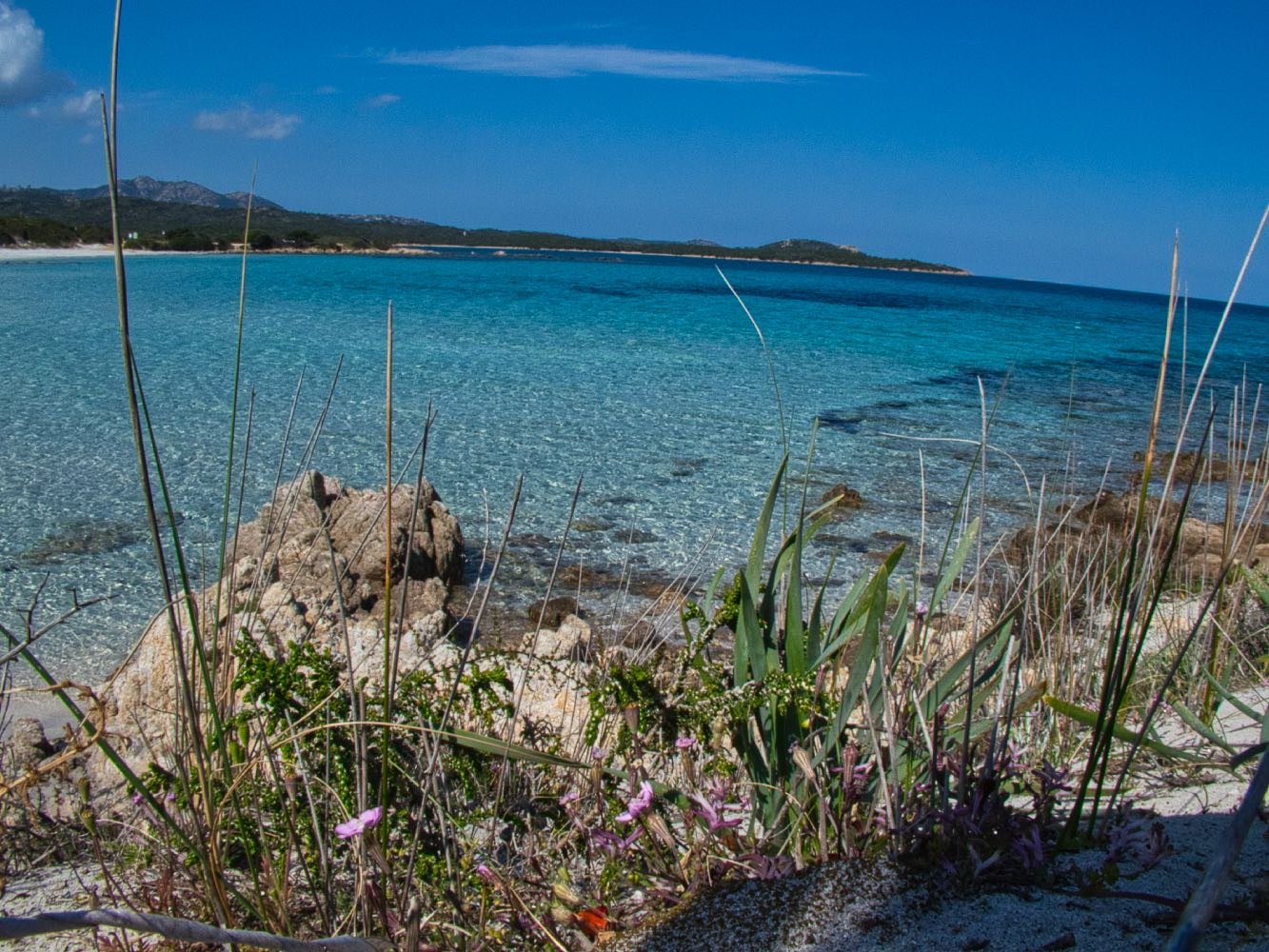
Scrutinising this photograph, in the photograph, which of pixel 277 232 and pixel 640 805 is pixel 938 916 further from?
pixel 277 232

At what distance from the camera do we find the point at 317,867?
58.4 inches

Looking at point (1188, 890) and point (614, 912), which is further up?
point (1188, 890)

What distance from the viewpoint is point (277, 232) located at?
5366cm

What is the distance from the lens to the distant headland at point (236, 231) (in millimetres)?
36594

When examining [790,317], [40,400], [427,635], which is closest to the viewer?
[427,635]

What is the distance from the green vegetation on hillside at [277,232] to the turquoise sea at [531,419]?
3.89 metres

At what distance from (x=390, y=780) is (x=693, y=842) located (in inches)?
19.4

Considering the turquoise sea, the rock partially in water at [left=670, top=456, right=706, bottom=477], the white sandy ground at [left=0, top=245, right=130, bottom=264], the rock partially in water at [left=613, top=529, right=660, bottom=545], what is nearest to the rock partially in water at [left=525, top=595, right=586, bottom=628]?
the turquoise sea

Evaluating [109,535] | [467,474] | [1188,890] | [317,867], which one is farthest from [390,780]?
[467,474]

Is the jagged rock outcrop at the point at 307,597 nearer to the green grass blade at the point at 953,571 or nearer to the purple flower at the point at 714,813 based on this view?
the purple flower at the point at 714,813

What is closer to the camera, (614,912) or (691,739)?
(614,912)

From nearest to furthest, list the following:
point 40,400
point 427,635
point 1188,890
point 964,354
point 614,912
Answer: point 1188,890
point 614,912
point 427,635
point 40,400
point 964,354

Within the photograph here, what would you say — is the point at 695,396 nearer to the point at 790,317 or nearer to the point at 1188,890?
the point at 1188,890

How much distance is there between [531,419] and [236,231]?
44.1m
